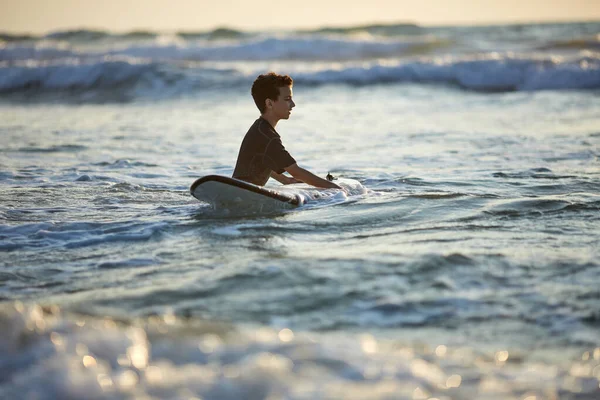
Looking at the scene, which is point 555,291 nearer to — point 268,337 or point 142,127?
point 268,337

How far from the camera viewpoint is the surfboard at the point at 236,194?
718 cm

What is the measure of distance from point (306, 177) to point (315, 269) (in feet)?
8.37

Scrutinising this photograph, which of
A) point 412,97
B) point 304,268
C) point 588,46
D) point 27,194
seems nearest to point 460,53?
point 588,46

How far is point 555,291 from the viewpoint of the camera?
4805 millimetres

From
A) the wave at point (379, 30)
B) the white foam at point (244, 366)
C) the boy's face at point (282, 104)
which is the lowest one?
the white foam at point (244, 366)

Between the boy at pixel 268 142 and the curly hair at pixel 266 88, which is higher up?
the curly hair at pixel 266 88

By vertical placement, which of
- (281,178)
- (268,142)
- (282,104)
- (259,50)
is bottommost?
(281,178)

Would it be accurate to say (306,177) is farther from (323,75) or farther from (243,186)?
(323,75)

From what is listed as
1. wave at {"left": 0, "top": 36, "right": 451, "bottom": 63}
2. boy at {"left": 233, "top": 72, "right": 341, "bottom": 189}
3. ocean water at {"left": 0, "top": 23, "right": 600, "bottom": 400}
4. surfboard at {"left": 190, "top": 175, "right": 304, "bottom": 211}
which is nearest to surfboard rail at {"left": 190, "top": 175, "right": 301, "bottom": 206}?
surfboard at {"left": 190, "top": 175, "right": 304, "bottom": 211}

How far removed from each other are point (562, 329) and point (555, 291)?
58 centimetres

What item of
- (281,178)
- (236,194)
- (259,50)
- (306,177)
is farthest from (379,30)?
(236,194)

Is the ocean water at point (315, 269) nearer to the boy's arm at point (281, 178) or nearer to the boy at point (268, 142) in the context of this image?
the boy at point (268, 142)

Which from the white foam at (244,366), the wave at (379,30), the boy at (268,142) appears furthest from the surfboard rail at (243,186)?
the wave at (379,30)

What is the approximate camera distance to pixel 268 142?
771cm
